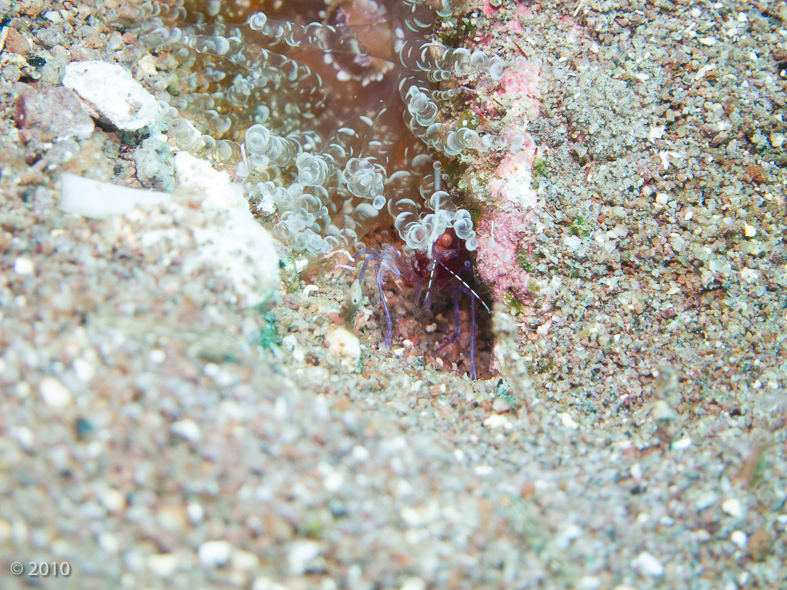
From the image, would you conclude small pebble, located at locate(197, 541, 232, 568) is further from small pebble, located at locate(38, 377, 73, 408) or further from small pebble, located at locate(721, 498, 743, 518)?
small pebble, located at locate(721, 498, 743, 518)

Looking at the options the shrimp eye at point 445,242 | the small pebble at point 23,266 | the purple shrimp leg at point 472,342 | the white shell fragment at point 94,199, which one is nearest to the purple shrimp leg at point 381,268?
the shrimp eye at point 445,242

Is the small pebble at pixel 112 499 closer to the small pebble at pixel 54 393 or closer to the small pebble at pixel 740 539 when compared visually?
the small pebble at pixel 54 393

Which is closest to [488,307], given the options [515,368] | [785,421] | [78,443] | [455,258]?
[455,258]

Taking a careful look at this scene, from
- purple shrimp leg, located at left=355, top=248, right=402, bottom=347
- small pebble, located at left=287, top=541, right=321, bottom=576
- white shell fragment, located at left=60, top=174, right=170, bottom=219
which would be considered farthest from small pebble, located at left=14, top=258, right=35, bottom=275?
purple shrimp leg, located at left=355, top=248, right=402, bottom=347

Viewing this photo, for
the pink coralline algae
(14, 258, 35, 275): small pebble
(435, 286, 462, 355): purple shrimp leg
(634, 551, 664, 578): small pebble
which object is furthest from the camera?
(435, 286, 462, 355): purple shrimp leg

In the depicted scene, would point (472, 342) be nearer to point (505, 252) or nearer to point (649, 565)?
point (505, 252)

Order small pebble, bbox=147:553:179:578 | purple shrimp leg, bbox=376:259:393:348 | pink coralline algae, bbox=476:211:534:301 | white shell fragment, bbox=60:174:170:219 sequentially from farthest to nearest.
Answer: purple shrimp leg, bbox=376:259:393:348, pink coralline algae, bbox=476:211:534:301, white shell fragment, bbox=60:174:170:219, small pebble, bbox=147:553:179:578

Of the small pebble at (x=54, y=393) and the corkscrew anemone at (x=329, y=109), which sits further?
the corkscrew anemone at (x=329, y=109)

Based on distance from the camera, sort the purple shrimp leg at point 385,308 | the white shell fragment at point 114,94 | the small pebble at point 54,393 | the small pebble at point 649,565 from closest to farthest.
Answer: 1. the small pebble at point 54,393
2. the small pebble at point 649,565
3. the white shell fragment at point 114,94
4. the purple shrimp leg at point 385,308
